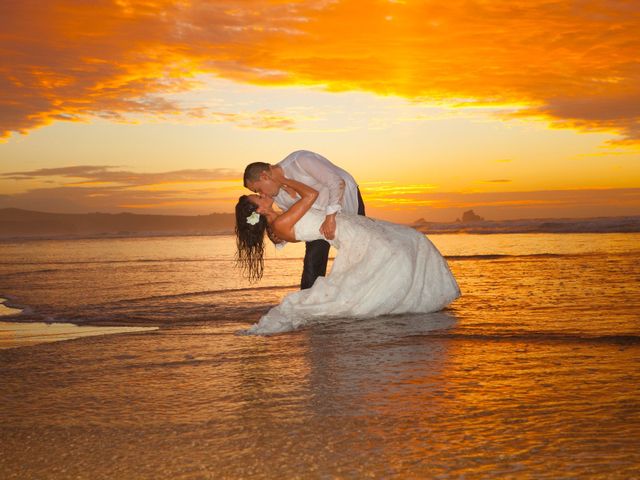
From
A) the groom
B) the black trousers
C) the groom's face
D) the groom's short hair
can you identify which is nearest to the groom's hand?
the groom

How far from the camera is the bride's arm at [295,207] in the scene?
24.6ft

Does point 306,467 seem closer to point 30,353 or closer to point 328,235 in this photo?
point 30,353

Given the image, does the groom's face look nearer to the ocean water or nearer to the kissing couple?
the kissing couple

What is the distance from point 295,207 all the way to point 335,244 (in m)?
0.60

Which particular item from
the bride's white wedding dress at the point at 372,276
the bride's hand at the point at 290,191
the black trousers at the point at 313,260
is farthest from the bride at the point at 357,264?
the black trousers at the point at 313,260

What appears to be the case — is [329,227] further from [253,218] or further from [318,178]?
[253,218]

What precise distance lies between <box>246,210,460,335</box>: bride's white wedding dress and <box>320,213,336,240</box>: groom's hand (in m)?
0.09

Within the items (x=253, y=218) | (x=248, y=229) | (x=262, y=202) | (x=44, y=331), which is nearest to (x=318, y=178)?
(x=262, y=202)

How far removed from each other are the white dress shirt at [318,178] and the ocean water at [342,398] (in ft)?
4.27

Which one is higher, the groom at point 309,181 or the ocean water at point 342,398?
the groom at point 309,181

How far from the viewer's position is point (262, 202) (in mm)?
7684

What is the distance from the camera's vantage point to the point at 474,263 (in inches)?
634

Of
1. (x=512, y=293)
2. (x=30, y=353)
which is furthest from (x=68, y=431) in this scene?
(x=512, y=293)

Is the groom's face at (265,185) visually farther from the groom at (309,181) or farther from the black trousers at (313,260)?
the black trousers at (313,260)
